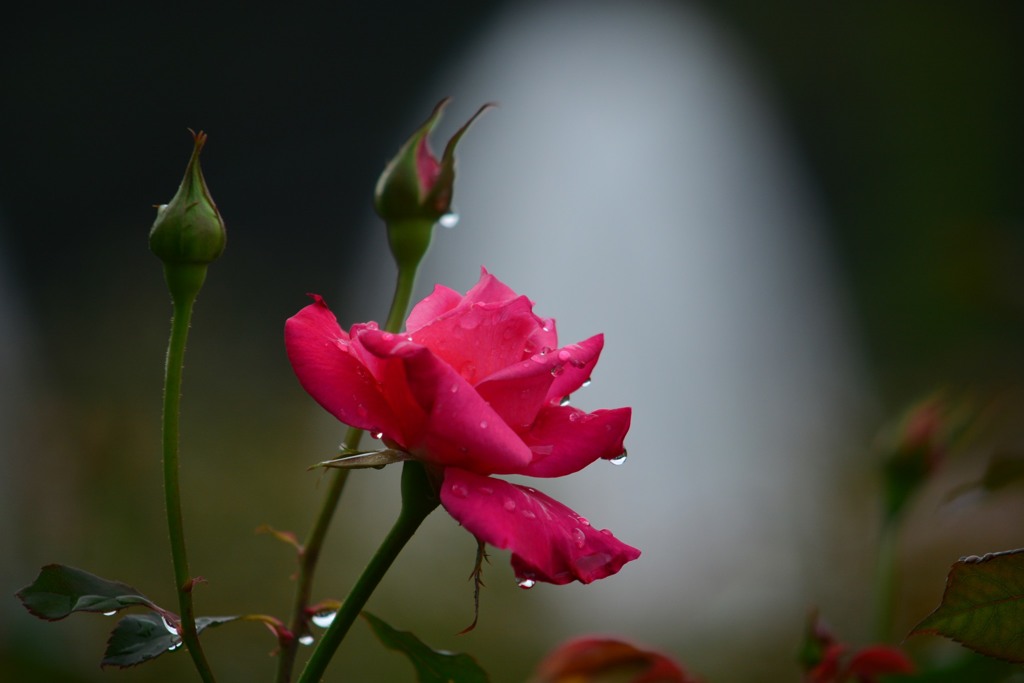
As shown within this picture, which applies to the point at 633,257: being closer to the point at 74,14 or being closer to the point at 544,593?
the point at 544,593

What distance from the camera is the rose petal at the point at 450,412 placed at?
0.27 m

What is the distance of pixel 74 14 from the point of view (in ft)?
9.26

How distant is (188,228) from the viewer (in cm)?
33

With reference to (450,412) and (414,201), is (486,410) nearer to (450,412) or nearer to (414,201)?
(450,412)

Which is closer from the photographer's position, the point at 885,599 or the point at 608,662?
the point at 608,662

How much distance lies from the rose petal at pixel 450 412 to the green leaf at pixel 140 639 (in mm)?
108

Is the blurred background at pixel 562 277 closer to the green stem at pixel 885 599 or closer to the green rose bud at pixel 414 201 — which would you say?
the green stem at pixel 885 599

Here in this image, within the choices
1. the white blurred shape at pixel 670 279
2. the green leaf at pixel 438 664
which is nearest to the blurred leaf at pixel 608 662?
the green leaf at pixel 438 664

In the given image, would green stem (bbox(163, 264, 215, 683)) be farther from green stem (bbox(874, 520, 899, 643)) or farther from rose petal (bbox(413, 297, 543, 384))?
green stem (bbox(874, 520, 899, 643))

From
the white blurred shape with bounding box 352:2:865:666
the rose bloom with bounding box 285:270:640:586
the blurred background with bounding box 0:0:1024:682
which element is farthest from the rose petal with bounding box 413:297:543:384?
the white blurred shape with bounding box 352:2:865:666

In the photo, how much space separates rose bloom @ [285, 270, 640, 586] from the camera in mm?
263

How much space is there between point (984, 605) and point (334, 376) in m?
0.21

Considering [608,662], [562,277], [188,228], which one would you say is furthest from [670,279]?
[188,228]

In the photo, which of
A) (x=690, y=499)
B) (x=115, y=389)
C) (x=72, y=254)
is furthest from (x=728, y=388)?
(x=72, y=254)
